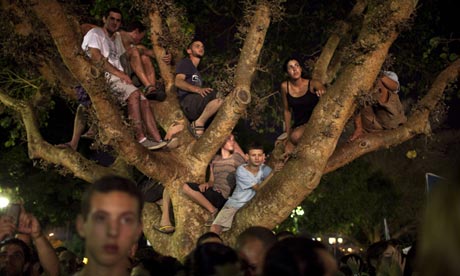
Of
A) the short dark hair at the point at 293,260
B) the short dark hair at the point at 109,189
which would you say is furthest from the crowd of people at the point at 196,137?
the short dark hair at the point at 293,260

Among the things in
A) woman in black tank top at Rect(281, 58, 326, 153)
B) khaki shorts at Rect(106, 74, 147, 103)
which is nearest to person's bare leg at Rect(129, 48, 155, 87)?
khaki shorts at Rect(106, 74, 147, 103)

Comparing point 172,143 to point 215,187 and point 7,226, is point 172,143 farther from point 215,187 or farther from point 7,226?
point 7,226

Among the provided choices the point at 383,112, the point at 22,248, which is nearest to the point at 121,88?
the point at 383,112

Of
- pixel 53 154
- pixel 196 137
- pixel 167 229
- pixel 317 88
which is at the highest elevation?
pixel 317 88

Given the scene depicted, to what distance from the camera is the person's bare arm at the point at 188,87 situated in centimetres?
904

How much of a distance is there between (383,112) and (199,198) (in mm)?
2751

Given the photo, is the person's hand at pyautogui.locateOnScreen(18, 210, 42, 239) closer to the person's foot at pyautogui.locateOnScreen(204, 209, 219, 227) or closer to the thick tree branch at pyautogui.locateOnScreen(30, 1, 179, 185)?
the thick tree branch at pyautogui.locateOnScreen(30, 1, 179, 185)

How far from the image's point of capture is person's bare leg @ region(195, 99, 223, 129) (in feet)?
30.0

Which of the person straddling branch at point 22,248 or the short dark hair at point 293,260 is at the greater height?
the short dark hair at point 293,260

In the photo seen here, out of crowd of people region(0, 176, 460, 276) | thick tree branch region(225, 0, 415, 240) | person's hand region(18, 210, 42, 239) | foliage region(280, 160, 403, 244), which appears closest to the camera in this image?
crowd of people region(0, 176, 460, 276)

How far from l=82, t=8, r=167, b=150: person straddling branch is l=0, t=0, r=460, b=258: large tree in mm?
296

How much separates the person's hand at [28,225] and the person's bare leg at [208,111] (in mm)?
4548

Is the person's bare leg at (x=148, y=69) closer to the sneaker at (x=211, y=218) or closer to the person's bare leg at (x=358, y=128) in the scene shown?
the sneaker at (x=211, y=218)

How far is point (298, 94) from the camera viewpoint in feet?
30.4
